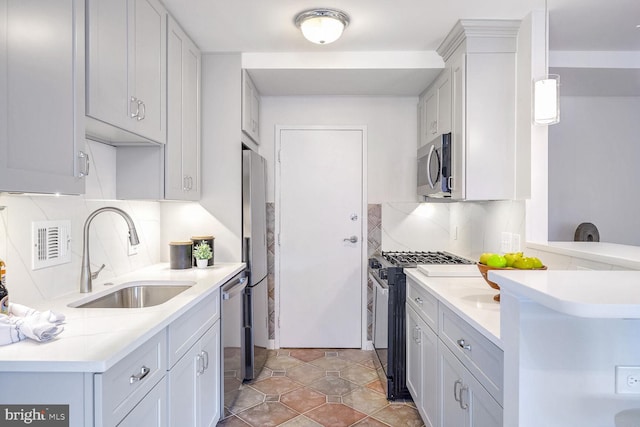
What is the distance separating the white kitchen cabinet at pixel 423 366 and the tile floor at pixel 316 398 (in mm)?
204

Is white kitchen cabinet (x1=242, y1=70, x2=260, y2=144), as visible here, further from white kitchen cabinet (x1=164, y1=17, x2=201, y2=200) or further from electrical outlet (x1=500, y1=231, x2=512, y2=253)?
electrical outlet (x1=500, y1=231, x2=512, y2=253)

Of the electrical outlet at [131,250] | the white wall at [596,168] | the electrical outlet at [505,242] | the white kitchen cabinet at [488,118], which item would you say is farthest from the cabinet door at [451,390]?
the white wall at [596,168]

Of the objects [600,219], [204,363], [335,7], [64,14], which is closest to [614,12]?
[335,7]

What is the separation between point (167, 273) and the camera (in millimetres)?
2234

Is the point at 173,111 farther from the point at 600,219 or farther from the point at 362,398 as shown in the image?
the point at 600,219

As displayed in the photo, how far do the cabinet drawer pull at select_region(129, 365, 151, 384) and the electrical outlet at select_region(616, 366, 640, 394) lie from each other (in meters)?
1.34

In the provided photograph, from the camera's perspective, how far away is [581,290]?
81cm

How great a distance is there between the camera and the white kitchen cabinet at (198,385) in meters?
1.51

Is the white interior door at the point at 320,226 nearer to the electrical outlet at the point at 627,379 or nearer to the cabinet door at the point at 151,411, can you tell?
the cabinet door at the point at 151,411

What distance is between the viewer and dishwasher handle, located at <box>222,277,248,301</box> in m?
2.16

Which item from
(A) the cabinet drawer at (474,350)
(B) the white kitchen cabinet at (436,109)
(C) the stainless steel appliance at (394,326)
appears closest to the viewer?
(A) the cabinet drawer at (474,350)

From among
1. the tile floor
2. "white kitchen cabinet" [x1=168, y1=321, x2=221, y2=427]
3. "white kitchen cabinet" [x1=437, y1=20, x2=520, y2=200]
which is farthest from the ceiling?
the tile floor

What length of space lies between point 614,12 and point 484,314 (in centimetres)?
194

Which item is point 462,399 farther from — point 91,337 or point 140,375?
point 91,337
